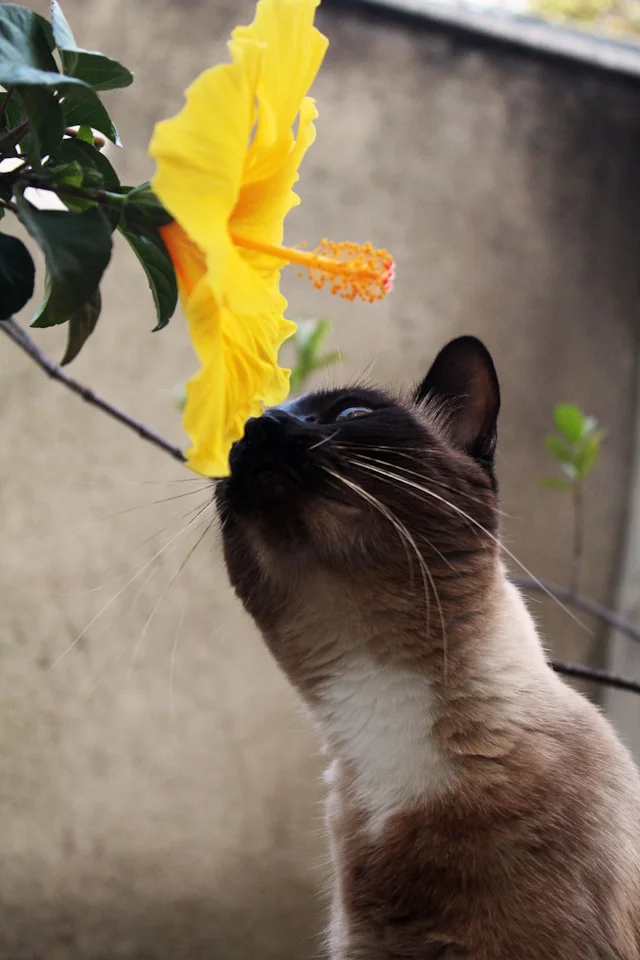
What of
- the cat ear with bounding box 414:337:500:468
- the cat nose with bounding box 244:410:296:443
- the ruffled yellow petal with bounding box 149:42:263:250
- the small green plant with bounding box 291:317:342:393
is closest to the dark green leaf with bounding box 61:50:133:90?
the ruffled yellow petal with bounding box 149:42:263:250

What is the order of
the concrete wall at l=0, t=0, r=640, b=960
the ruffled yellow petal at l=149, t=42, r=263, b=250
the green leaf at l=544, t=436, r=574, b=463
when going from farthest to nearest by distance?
the concrete wall at l=0, t=0, r=640, b=960 < the green leaf at l=544, t=436, r=574, b=463 < the ruffled yellow petal at l=149, t=42, r=263, b=250

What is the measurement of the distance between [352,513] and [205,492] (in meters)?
1.06

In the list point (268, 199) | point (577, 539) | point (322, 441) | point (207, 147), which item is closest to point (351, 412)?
point (322, 441)

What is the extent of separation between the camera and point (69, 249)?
1.20 ft

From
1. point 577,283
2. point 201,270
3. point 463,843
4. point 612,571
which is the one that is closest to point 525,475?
point 612,571

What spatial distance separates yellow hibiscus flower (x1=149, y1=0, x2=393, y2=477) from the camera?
1.05 feet

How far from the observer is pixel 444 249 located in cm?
204

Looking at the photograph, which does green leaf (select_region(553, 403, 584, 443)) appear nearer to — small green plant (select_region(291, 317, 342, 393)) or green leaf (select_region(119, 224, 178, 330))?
small green plant (select_region(291, 317, 342, 393))

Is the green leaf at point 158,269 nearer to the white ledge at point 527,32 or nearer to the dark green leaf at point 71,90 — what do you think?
the dark green leaf at point 71,90

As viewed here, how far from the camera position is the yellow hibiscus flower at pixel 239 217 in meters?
0.32

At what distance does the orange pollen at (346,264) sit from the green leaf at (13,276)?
11 cm

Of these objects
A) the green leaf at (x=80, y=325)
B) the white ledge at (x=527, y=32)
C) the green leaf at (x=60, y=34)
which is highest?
the white ledge at (x=527, y=32)

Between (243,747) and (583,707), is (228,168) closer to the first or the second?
(583,707)

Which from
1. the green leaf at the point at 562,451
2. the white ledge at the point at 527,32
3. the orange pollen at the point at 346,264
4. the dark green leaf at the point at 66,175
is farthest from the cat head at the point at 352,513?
the white ledge at the point at 527,32
